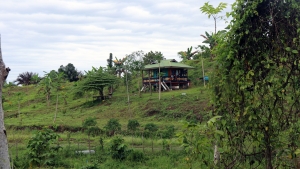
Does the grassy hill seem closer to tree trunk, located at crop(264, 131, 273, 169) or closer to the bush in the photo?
the bush

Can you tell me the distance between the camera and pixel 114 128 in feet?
49.1

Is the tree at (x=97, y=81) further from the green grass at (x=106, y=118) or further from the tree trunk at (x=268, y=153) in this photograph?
the tree trunk at (x=268, y=153)

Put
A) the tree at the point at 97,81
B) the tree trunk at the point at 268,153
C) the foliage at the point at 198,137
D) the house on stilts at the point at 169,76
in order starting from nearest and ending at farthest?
the foliage at the point at 198,137, the tree trunk at the point at 268,153, the tree at the point at 97,81, the house on stilts at the point at 169,76

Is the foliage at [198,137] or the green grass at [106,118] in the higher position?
the foliage at [198,137]

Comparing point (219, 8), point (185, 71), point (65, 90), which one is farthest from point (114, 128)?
point (65, 90)

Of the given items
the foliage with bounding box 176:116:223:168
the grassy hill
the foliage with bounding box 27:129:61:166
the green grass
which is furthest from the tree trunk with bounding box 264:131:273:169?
the grassy hill

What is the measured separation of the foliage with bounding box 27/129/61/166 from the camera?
876cm

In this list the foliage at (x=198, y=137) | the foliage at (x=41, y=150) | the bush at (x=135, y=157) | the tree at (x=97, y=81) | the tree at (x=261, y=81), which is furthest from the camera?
the tree at (x=97, y=81)

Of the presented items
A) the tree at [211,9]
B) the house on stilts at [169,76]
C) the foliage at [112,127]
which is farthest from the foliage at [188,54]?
the tree at [211,9]

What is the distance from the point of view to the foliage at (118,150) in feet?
30.8

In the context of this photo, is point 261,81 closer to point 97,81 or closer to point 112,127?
point 112,127

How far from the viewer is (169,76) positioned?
98.4 feet

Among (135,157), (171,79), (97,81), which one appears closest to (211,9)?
(135,157)

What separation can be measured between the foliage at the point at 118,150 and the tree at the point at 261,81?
6.74 meters
